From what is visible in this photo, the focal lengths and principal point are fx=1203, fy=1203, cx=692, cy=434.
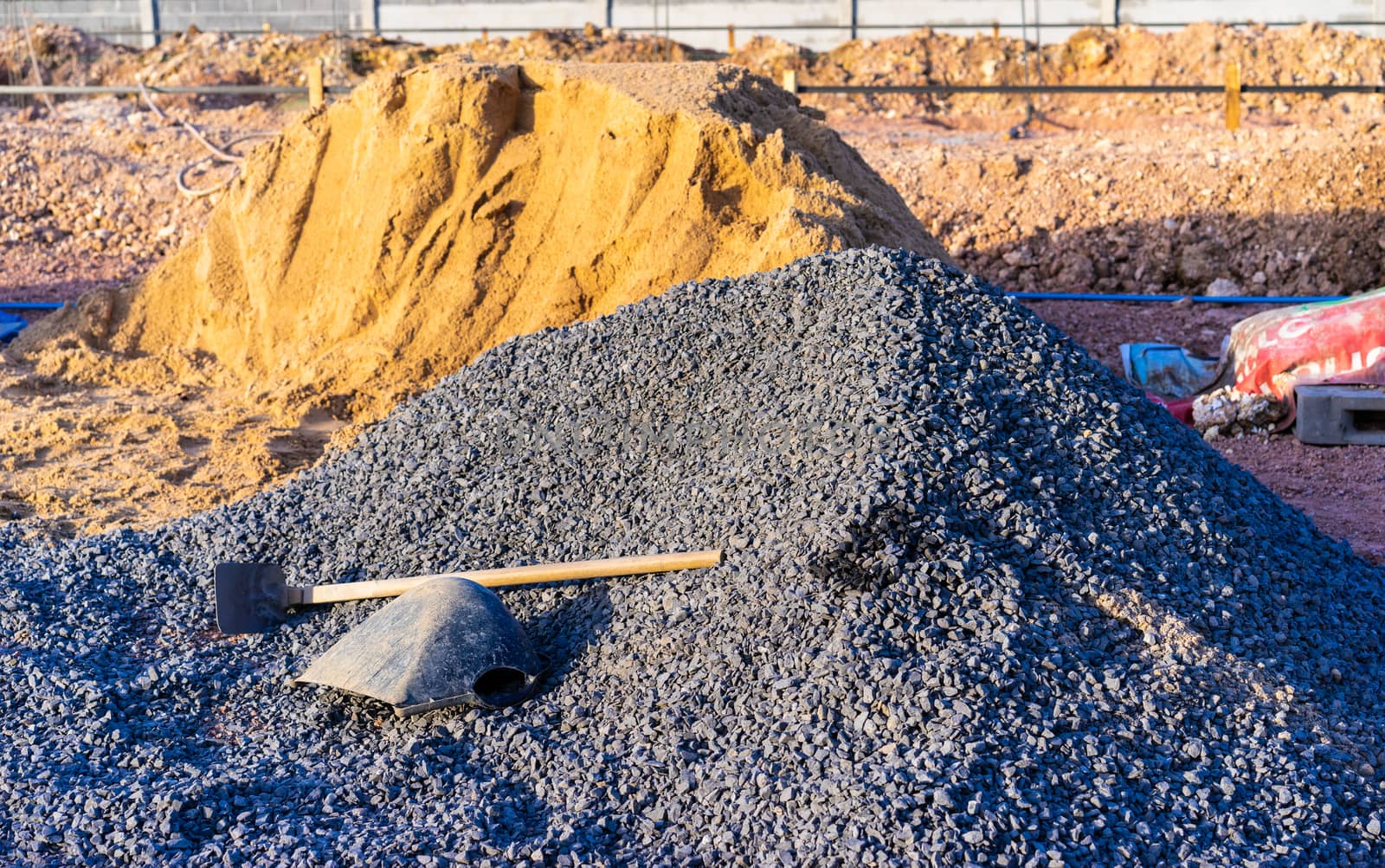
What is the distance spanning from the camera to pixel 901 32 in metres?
16.7

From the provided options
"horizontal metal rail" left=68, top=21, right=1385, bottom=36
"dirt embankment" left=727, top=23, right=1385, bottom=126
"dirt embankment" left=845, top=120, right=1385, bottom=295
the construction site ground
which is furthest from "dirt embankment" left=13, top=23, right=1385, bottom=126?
"dirt embankment" left=845, top=120, right=1385, bottom=295

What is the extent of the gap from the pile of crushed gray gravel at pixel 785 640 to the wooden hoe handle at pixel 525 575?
64 mm

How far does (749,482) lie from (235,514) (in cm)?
201

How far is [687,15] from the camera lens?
55.6 feet

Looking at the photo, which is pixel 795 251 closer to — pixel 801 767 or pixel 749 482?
pixel 749 482

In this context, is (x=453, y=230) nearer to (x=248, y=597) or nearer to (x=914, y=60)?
(x=248, y=597)

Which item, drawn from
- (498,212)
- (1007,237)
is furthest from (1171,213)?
(498,212)

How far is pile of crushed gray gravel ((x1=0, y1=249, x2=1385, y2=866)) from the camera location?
8.60 feet

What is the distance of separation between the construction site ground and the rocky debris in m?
0.10

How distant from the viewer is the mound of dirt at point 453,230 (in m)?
5.58

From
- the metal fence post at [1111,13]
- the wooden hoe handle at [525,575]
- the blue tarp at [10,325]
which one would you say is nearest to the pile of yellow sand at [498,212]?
the blue tarp at [10,325]

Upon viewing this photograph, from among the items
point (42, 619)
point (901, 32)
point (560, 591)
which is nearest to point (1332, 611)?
point (560, 591)

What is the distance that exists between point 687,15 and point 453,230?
11.9m

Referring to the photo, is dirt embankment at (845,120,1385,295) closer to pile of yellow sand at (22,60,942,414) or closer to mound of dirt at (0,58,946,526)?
pile of yellow sand at (22,60,942,414)
